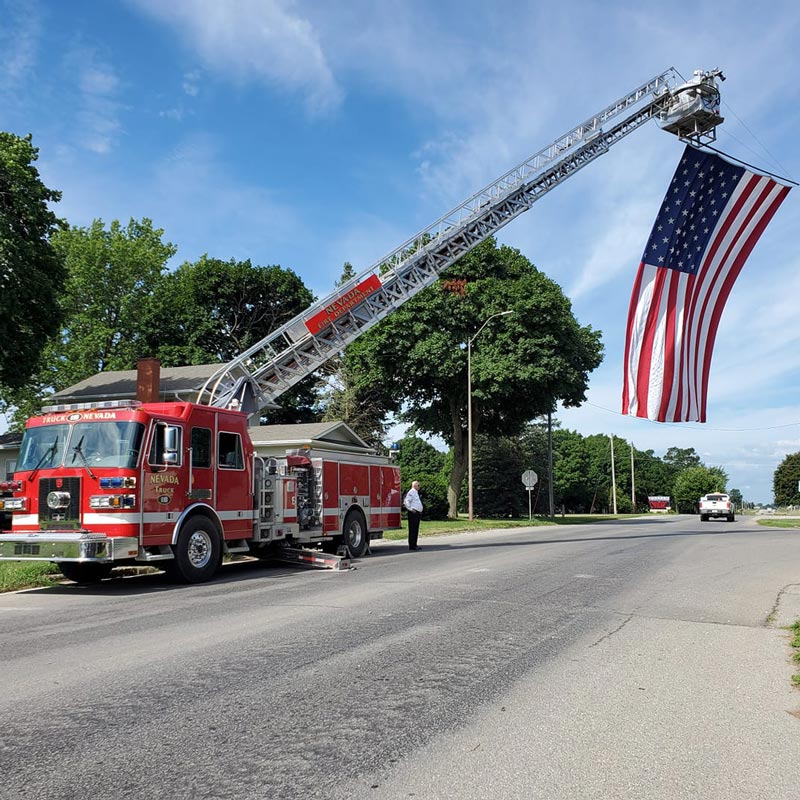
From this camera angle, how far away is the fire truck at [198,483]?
11.5 metres

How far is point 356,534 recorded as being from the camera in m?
17.9

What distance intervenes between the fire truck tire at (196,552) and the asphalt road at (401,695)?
109 centimetres

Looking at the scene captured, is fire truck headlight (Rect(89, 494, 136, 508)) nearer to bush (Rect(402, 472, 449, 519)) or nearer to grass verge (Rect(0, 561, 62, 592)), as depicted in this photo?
grass verge (Rect(0, 561, 62, 592))

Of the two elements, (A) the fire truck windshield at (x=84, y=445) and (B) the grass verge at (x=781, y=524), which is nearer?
(A) the fire truck windshield at (x=84, y=445)

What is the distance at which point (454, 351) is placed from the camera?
37656 millimetres

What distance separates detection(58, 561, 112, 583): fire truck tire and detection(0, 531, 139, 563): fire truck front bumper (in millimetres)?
1134

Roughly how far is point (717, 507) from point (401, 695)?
146ft

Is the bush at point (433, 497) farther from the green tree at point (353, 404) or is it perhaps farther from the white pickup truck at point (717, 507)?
the white pickup truck at point (717, 507)

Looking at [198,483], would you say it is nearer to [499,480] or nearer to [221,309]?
[221,309]

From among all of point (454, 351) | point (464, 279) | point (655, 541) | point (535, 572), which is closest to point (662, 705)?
point (535, 572)

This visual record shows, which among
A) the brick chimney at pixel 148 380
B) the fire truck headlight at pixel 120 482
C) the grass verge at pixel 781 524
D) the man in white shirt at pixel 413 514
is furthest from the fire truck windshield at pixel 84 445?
the grass verge at pixel 781 524

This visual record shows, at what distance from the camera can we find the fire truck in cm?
1147

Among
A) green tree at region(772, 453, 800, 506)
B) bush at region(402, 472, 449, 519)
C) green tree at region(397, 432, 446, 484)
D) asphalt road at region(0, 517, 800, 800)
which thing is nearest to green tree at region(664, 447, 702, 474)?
green tree at region(772, 453, 800, 506)

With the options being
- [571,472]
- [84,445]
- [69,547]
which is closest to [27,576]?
[69,547]
